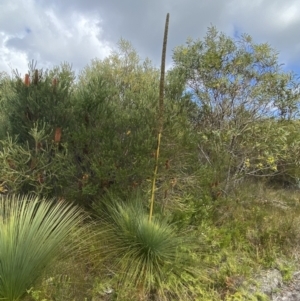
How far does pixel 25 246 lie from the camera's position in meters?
2.64

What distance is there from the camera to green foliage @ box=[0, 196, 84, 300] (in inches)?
98.4

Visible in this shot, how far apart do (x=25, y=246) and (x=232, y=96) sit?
5038 millimetres

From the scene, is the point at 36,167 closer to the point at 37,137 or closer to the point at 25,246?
the point at 37,137

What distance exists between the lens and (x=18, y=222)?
2875 millimetres

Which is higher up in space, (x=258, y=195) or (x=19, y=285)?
(x=258, y=195)

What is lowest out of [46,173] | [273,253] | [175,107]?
[273,253]

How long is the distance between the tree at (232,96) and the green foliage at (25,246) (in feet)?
12.5

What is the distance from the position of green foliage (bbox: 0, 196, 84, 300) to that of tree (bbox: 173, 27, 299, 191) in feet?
12.5

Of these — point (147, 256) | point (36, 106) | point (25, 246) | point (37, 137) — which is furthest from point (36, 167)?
point (147, 256)

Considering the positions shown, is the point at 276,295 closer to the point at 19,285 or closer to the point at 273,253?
the point at 273,253

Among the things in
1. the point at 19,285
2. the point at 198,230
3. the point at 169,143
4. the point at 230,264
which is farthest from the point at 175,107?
the point at 19,285

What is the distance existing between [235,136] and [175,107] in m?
1.98

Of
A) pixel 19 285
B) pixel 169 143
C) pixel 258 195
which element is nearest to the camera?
pixel 19 285

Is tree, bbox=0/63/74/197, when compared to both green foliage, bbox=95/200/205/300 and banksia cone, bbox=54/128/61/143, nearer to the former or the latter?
banksia cone, bbox=54/128/61/143
